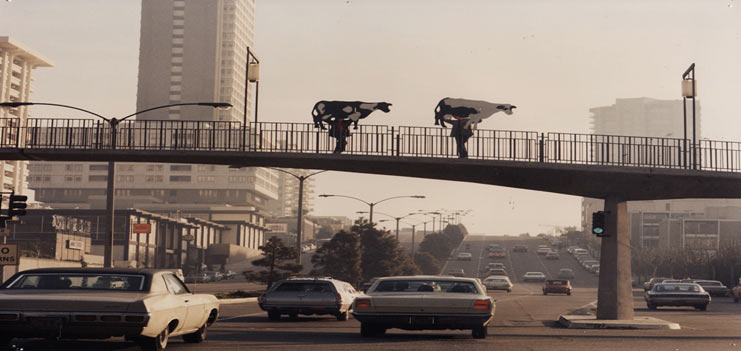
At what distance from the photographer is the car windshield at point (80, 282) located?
14.7m

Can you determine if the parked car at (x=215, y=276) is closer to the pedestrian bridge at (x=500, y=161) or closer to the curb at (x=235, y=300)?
the curb at (x=235, y=300)

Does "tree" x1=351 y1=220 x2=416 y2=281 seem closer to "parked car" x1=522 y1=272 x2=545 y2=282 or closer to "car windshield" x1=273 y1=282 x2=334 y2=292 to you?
"parked car" x1=522 y1=272 x2=545 y2=282

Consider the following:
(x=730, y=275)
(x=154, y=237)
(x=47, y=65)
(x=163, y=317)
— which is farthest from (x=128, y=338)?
(x=47, y=65)

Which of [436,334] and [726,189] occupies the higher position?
[726,189]

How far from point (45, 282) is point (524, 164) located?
16235mm

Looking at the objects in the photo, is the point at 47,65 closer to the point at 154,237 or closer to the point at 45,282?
the point at 154,237

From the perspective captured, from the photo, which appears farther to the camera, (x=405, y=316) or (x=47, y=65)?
(x=47, y=65)

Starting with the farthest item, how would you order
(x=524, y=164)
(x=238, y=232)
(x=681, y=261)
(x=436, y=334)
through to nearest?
(x=238, y=232) < (x=681, y=261) < (x=524, y=164) < (x=436, y=334)

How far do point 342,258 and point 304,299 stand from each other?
44.6 metres

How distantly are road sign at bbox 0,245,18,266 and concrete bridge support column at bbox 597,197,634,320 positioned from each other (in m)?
20.0

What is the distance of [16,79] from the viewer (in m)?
186


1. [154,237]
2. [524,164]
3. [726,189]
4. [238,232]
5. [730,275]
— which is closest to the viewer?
Result: [524,164]

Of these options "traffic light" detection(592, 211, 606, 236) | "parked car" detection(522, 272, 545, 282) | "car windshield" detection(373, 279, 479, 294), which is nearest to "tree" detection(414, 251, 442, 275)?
"parked car" detection(522, 272, 545, 282)

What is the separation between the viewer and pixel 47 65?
19888cm
